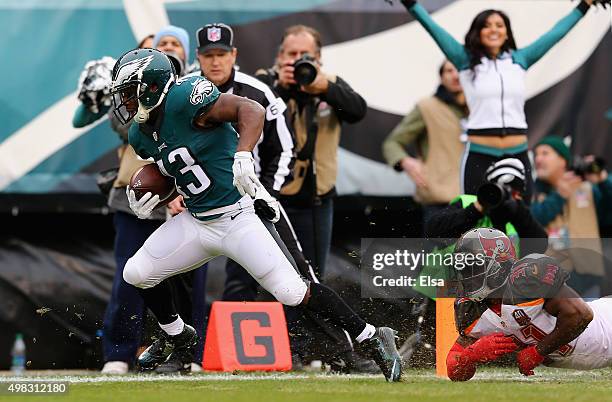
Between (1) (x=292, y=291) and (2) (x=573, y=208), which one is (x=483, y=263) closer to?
(1) (x=292, y=291)

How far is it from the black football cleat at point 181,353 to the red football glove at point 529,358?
1.70 meters

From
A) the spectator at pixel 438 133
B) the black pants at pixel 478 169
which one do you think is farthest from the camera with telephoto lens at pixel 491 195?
the spectator at pixel 438 133

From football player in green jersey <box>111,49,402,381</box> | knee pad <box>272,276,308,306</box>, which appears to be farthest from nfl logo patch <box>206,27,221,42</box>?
knee pad <box>272,276,308,306</box>

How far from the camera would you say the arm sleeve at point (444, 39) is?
8.01 meters

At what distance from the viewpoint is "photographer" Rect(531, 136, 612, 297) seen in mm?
8898

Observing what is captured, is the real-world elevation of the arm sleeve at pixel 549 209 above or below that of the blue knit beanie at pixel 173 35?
below

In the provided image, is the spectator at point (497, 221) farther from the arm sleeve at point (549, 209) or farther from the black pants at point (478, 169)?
the arm sleeve at point (549, 209)

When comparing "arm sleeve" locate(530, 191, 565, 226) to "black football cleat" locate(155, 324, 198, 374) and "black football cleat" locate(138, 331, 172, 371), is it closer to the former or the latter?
"black football cleat" locate(155, 324, 198, 374)

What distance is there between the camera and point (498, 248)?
6254 millimetres

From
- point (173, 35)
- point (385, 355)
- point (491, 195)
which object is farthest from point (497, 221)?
point (173, 35)

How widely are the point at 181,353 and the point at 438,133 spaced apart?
8.46 ft

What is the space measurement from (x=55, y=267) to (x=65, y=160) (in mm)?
792

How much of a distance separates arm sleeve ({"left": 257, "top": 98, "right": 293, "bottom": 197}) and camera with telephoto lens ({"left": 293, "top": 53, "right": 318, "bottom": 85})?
23 centimetres

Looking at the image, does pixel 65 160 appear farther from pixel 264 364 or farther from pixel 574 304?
pixel 574 304
